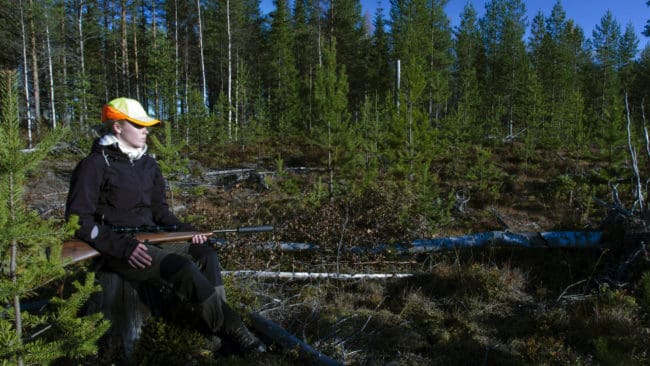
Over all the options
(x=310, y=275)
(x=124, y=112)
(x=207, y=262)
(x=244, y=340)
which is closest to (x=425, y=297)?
(x=310, y=275)

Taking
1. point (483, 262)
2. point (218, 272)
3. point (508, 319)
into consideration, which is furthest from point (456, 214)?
point (218, 272)

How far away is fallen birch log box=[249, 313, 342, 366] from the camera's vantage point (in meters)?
3.01

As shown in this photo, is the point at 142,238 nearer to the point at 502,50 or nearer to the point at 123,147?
the point at 123,147

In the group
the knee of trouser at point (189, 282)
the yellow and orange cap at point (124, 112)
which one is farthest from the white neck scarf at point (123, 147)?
the knee of trouser at point (189, 282)

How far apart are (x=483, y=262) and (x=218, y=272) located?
3.78 meters

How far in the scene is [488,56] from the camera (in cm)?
2919

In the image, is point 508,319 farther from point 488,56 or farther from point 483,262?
point 488,56

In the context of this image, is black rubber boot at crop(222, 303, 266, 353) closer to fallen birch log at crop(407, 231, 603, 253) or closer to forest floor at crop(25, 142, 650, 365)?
forest floor at crop(25, 142, 650, 365)

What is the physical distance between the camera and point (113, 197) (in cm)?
332

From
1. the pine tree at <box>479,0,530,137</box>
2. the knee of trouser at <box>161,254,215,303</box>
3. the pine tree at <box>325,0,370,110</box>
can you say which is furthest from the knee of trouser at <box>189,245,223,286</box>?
the pine tree at <box>479,0,530,137</box>

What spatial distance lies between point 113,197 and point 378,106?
59.4 feet

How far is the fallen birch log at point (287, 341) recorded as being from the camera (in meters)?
3.01

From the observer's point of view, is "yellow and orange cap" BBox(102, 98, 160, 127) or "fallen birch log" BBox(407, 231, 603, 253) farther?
"fallen birch log" BBox(407, 231, 603, 253)

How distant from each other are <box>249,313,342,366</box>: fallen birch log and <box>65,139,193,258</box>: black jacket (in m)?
1.20
